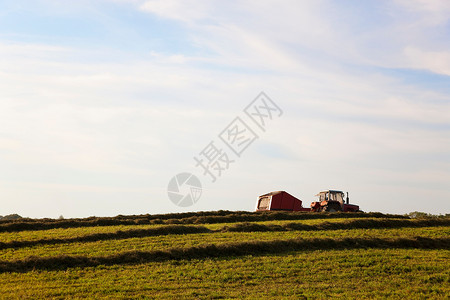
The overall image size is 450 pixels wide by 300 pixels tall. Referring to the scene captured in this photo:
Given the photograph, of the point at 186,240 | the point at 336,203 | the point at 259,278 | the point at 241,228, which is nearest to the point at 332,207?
the point at 336,203

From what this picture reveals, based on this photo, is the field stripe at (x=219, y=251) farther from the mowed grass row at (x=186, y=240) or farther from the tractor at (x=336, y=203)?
the tractor at (x=336, y=203)

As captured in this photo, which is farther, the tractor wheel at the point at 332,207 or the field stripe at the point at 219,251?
the tractor wheel at the point at 332,207

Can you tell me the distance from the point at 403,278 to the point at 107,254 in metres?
15.1

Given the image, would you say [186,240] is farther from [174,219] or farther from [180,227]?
[174,219]

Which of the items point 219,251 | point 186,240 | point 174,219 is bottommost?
point 219,251

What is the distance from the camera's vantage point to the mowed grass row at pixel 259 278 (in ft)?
63.4

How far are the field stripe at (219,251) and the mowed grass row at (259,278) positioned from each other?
76 cm

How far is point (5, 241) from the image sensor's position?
28.9m

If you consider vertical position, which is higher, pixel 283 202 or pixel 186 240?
pixel 283 202

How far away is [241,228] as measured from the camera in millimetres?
33562

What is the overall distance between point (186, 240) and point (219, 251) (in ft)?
12.3

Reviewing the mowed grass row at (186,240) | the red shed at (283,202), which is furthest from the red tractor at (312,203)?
the mowed grass row at (186,240)

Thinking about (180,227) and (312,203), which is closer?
(180,227)

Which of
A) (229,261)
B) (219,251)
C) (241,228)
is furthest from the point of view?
(241,228)
